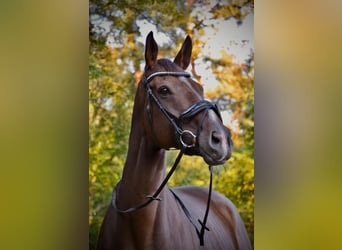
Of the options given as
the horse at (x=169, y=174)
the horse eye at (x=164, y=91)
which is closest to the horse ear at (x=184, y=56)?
the horse at (x=169, y=174)

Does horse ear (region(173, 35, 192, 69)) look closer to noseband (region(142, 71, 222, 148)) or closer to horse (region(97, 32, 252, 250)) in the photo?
horse (region(97, 32, 252, 250))

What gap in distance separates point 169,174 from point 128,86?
0.45 meters

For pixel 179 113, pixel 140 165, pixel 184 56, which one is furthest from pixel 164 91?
pixel 140 165

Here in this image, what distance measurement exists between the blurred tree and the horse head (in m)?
0.12

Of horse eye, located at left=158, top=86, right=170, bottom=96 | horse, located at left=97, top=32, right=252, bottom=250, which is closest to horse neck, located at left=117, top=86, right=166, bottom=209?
horse, located at left=97, top=32, right=252, bottom=250

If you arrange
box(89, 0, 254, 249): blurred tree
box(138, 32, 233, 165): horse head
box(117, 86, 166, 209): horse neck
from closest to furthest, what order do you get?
box(138, 32, 233, 165): horse head < box(117, 86, 166, 209): horse neck < box(89, 0, 254, 249): blurred tree

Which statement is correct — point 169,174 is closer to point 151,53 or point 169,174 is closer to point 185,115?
point 185,115

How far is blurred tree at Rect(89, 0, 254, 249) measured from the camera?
2.47 metres

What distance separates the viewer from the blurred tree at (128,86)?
247 centimetres

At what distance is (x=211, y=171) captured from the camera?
2406 millimetres

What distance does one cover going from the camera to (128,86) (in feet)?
8.06
